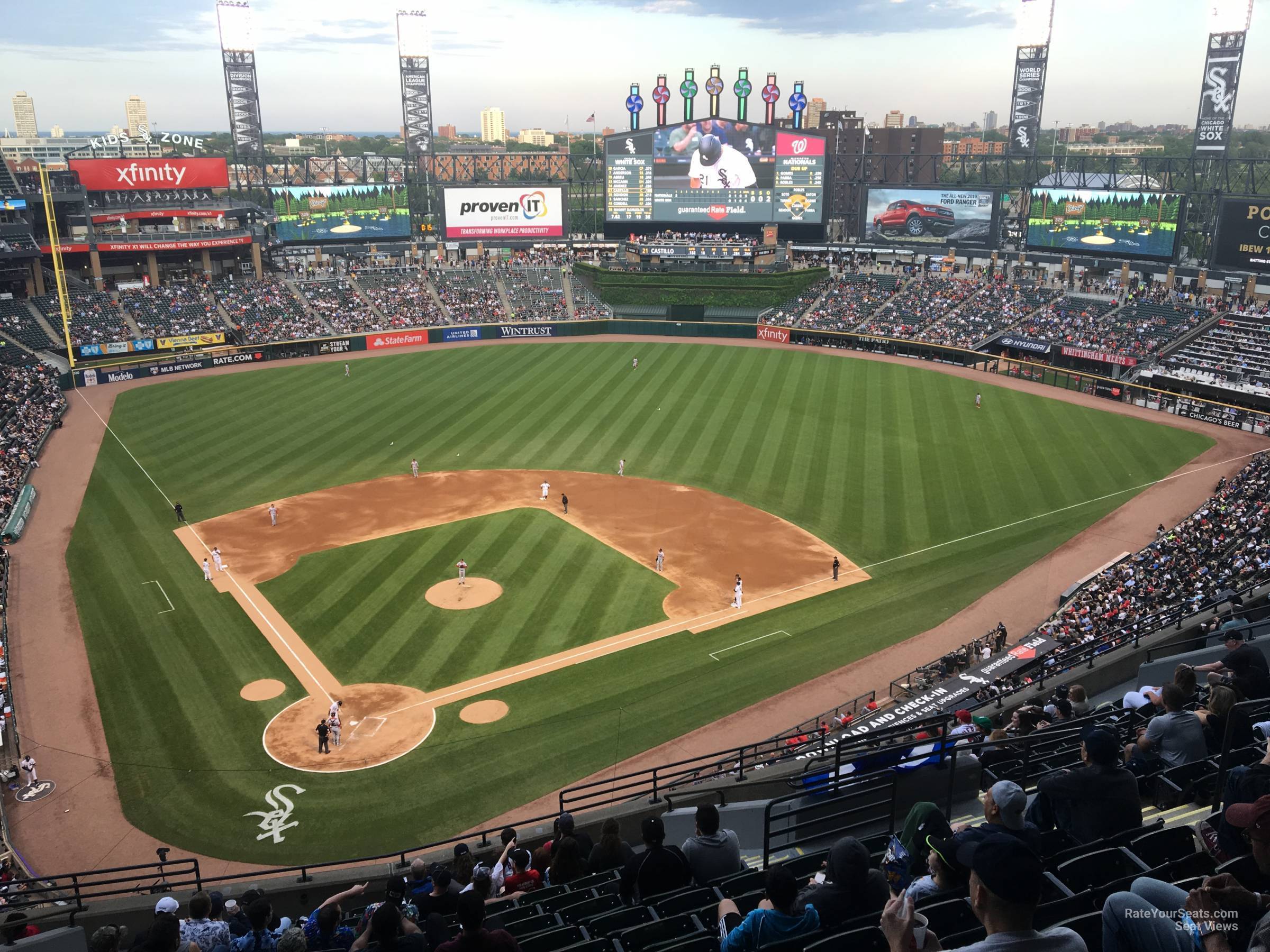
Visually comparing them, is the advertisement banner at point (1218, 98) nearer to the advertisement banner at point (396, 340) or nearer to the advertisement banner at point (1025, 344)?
the advertisement banner at point (1025, 344)

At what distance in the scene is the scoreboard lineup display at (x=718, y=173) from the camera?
75250 millimetres

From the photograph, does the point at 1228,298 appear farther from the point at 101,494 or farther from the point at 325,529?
the point at 101,494

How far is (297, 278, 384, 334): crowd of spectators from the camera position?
230 ft

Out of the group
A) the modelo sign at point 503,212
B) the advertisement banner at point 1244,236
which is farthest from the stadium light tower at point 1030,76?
the modelo sign at point 503,212

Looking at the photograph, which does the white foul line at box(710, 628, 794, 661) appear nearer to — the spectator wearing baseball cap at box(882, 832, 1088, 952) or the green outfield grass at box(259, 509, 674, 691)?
the green outfield grass at box(259, 509, 674, 691)

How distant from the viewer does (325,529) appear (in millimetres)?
36188

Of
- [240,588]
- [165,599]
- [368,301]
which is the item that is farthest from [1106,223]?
[165,599]

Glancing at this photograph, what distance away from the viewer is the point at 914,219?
248ft

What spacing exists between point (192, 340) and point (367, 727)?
4918cm

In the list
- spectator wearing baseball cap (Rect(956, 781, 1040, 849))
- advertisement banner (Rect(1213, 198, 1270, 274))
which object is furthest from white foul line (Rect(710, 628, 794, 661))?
advertisement banner (Rect(1213, 198, 1270, 274))

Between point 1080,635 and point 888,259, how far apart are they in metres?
59.4

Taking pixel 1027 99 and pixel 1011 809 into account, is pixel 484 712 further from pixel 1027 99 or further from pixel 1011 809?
pixel 1027 99

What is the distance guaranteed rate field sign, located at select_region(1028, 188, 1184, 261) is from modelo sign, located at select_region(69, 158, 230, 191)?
6072cm

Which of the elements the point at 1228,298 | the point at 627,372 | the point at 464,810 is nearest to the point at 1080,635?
Result: the point at 464,810
